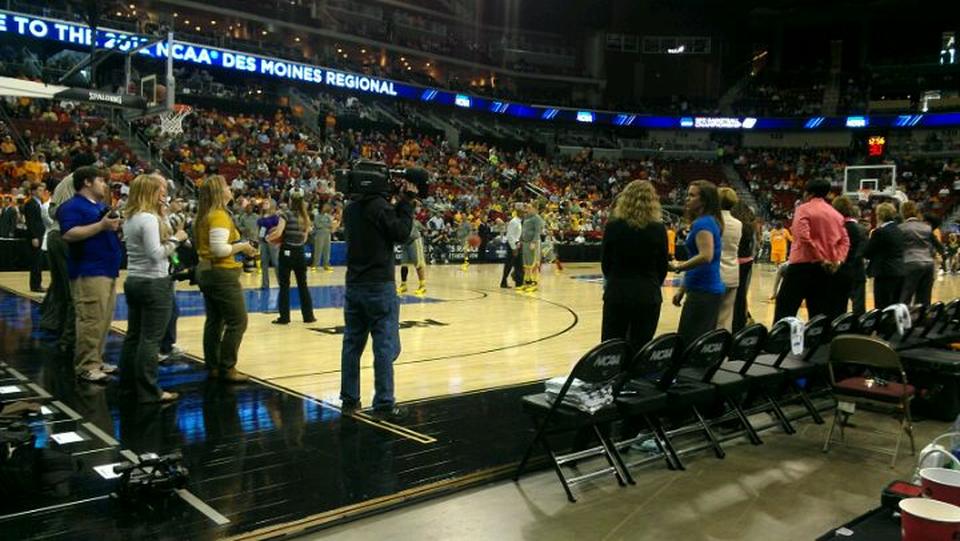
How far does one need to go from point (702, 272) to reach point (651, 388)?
108 cm

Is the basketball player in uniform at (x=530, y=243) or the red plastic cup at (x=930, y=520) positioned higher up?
the basketball player in uniform at (x=530, y=243)

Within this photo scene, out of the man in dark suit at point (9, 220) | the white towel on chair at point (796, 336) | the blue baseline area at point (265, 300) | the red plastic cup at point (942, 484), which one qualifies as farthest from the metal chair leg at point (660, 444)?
the man in dark suit at point (9, 220)

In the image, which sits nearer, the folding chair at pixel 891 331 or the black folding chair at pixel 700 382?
the black folding chair at pixel 700 382

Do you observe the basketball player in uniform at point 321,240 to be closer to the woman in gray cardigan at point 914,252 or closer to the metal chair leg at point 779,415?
the woman in gray cardigan at point 914,252

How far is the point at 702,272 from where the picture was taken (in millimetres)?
4758

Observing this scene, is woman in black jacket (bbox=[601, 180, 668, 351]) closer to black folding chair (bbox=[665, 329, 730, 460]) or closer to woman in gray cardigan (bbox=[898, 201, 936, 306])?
black folding chair (bbox=[665, 329, 730, 460])

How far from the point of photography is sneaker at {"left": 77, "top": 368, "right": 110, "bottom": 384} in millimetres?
5262

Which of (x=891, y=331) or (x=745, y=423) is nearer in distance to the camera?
(x=745, y=423)

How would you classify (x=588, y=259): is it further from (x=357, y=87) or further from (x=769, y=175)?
(x=769, y=175)

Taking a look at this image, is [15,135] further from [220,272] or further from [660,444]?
[660,444]

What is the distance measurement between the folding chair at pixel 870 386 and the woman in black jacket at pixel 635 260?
1146 mm

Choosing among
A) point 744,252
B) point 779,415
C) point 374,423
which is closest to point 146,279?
point 374,423

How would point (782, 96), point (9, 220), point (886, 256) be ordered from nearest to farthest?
point (886, 256) < point (9, 220) < point (782, 96)

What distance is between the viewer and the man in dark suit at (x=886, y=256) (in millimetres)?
7391
